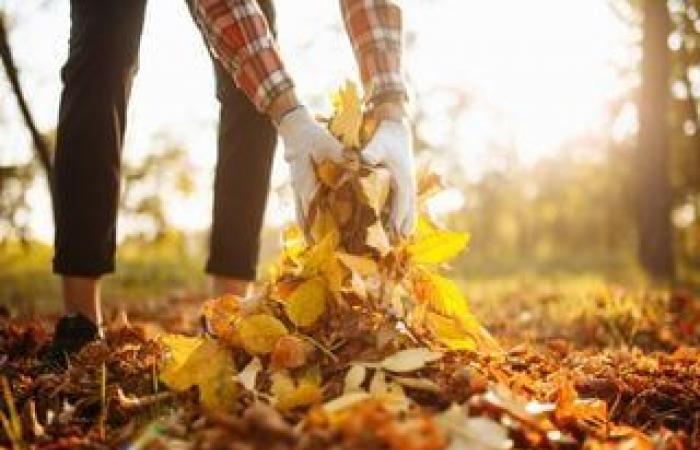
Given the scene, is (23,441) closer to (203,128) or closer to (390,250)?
(390,250)

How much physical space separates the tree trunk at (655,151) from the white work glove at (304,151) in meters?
7.94

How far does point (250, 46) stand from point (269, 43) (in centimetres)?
5

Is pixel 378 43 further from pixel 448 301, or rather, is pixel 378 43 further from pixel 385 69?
pixel 448 301

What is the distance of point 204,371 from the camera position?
1.75m

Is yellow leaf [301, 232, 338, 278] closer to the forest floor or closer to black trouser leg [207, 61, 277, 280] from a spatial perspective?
the forest floor

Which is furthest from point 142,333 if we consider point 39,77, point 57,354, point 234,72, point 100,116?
point 39,77

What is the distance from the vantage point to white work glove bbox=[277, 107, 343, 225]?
195cm

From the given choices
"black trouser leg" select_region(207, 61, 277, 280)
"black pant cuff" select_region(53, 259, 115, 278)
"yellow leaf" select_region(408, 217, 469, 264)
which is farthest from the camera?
"black trouser leg" select_region(207, 61, 277, 280)

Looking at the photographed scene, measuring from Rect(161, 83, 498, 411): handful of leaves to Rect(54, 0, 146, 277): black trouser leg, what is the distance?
1.68 feet

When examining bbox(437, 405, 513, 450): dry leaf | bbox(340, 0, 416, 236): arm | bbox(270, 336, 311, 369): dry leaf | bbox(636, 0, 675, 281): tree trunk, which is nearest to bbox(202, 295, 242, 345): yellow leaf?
bbox(270, 336, 311, 369): dry leaf

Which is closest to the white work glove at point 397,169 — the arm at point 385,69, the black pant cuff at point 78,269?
the arm at point 385,69

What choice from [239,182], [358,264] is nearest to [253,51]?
[358,264]

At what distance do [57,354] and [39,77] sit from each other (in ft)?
22.1

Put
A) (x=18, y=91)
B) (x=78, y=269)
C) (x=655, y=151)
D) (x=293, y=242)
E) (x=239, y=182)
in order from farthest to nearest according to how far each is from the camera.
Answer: (x=655, y=151), (x=18, y=91), (x=239, y=182), (x=78, y=269), (x=293, y=242)
